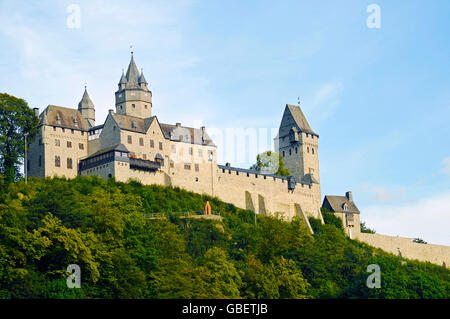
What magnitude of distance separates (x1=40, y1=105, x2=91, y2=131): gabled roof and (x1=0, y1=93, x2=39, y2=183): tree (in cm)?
305

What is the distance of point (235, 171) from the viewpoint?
315ft

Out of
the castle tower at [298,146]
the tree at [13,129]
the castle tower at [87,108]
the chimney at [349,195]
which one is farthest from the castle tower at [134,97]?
the chimney at [349,195]

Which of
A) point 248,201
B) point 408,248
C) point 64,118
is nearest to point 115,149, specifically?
point 64,118

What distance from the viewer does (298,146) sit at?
10838 cm

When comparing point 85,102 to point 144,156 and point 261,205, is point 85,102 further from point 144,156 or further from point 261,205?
point 261,205

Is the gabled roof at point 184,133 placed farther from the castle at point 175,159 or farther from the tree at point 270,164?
the tree at point 270,164

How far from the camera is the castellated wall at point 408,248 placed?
104 metres

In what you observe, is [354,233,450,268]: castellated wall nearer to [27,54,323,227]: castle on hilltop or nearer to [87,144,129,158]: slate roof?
[27,54,323,227]: castle on hilltop

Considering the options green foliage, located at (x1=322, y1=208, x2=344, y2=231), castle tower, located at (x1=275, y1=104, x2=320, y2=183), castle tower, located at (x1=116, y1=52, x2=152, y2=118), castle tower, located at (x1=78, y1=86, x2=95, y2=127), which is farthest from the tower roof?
green foliage, located at (x1=322, y1=208, x2=344, y2=231)

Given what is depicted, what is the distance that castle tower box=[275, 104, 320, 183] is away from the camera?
353 ft

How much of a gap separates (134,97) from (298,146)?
2543cm

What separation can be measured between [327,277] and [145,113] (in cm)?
3441
